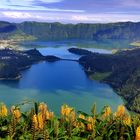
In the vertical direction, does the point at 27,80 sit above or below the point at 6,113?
below

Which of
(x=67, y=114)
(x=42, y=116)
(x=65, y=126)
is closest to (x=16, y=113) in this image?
(x=42, y=116)

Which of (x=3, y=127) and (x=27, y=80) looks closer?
(x=3, y=127)

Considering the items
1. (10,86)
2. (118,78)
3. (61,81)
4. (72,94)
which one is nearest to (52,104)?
(72,94)

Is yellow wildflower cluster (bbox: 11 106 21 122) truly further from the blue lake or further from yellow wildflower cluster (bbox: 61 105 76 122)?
the blue lake

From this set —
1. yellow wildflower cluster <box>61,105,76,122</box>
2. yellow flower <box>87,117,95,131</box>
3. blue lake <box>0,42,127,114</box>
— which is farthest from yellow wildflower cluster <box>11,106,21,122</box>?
blue lake <box>0,42,127,114</box>

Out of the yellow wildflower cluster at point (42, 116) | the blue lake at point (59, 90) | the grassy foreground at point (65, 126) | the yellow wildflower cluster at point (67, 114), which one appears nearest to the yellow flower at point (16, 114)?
the grassy foreground at point (65, 126)

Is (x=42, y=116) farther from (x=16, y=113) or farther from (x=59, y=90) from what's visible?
(x=59, y=90)

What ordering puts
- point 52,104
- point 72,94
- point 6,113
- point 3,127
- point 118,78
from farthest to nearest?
point 118,78 < point 72,94 < point 52,104 < point 6,113 < point 3,127

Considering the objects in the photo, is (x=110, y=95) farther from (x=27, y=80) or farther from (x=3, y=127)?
(x=3, y=127)
